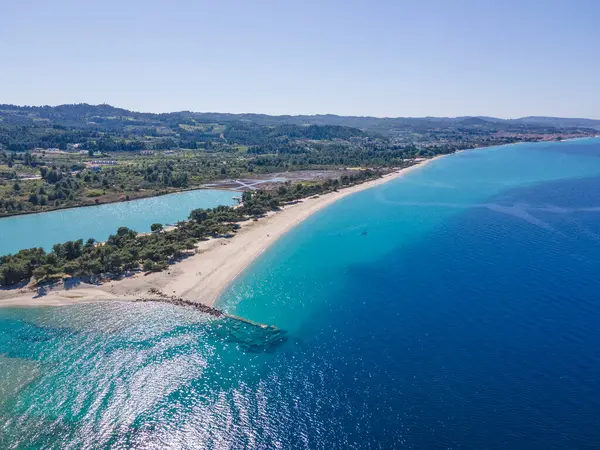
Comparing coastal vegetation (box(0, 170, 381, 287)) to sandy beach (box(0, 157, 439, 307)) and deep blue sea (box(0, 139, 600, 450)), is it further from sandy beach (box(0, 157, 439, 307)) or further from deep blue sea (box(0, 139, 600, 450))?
deep blue sea (box(0, 139, 600, 450))

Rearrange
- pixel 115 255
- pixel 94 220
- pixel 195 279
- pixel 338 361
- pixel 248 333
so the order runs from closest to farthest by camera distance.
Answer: pixel 338 361, pixel 248 333, pixel 195 279, pixel 115 255, pixel 94 220

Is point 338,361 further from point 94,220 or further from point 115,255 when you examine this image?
point 94,220

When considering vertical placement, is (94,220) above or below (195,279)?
below

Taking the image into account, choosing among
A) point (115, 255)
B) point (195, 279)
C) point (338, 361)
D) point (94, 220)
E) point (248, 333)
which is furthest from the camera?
point (94, 220)

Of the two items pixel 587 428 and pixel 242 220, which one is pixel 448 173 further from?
pixel 587 428

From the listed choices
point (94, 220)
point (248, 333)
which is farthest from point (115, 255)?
point (94, 220)

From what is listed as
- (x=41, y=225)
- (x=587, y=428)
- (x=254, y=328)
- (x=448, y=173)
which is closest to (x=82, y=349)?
(x=254, y=328)

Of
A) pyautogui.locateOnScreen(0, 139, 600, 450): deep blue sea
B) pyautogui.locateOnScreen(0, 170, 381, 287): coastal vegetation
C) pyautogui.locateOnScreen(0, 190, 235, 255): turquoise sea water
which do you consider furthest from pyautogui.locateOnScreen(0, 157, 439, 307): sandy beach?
pyautogui.locateOnScreen(0, 190, 235, 255): turquoise sea water
